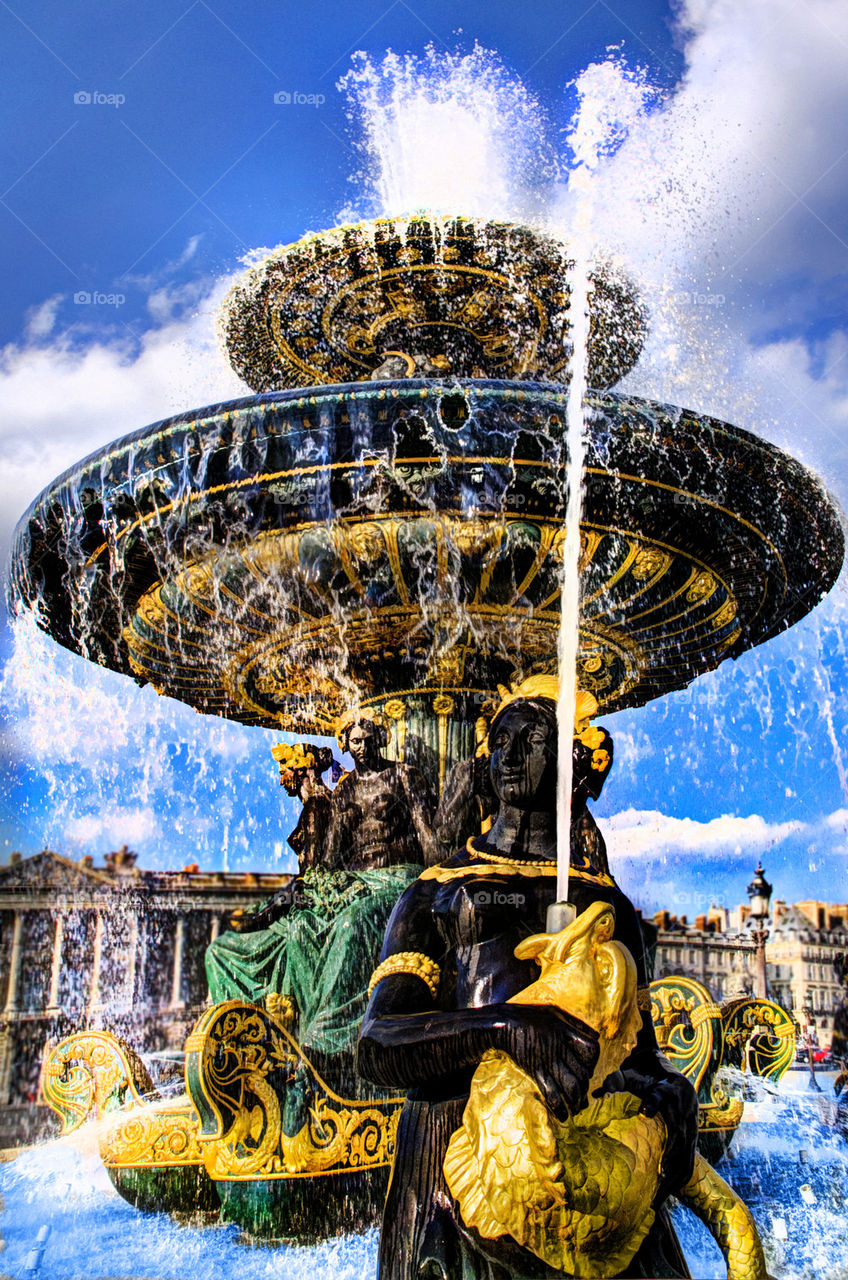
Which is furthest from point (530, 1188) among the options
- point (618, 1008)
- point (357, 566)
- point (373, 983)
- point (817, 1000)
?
point (817, 1000)

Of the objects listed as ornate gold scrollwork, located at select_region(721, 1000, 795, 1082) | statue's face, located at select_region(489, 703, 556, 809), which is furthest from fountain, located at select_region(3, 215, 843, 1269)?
statue's face, located at select_region(489, 703, 556, 809)

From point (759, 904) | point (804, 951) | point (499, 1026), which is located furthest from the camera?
point (804, 951)

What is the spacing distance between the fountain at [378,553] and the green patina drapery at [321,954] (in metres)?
0.17

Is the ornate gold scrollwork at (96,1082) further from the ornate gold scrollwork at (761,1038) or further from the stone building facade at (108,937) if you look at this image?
the stone building facade at (108,937)

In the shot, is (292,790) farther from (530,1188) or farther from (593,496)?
(530,1188)

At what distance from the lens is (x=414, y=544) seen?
5516 millimetres

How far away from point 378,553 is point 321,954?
196 centimetres

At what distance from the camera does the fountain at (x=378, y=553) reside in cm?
489

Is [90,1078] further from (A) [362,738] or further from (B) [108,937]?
(B) [108,937]

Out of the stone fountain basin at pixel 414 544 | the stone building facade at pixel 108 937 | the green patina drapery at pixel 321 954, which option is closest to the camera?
the stone fountain basin at pixel 414 544

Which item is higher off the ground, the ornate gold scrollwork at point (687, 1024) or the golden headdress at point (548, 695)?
the golden headdress at point (548, 695)

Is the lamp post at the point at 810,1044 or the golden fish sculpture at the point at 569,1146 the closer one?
the golden fish sculpture at the point at 569,1146

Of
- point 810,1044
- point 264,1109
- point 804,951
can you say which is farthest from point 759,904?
point 804,951

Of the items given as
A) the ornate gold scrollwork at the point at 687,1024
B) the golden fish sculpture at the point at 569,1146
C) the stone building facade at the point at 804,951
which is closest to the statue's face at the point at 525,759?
the golden fish sculpture at the point at 569,1146
